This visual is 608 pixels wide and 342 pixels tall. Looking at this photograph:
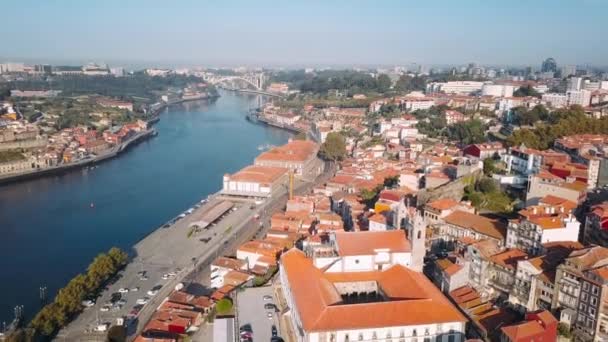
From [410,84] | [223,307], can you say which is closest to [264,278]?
[223,307]

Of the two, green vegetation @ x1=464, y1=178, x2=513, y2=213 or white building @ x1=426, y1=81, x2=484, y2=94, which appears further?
white building @ x1=426, y1=81, x2=484, y2=94

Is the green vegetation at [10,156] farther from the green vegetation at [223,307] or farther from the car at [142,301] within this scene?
the green vegetation at [223,307]

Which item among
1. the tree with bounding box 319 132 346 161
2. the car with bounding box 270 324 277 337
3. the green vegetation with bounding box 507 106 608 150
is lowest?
the car with bounding box 270 324 277 337

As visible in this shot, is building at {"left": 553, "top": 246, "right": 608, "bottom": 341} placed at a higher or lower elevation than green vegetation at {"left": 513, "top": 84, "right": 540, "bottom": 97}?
lower

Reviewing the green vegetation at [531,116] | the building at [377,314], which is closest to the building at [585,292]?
the building at [377,314]

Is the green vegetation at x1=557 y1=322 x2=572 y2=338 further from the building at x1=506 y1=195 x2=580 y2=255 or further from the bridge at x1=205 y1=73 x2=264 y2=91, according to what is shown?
the bridge at x1=205 y1=73 x2=264 y2=91

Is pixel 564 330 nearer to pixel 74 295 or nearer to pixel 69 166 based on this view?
pixel 74 295

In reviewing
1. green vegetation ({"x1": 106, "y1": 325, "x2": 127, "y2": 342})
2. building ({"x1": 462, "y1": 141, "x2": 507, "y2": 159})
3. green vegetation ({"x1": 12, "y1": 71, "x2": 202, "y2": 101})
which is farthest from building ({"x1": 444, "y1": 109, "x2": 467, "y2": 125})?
green vegetation ({"x1": 12, "y1": 71, "x2": 202, "y2": 101})
